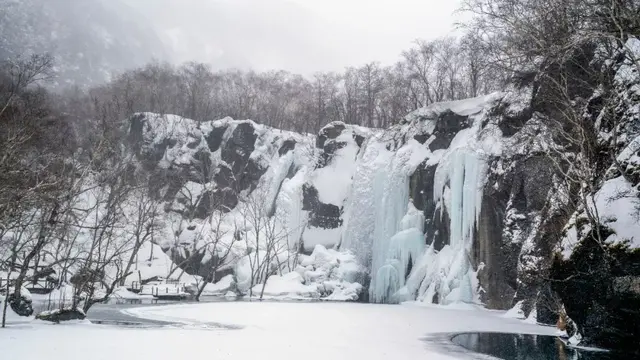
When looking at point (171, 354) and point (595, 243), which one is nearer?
point (171, 354)

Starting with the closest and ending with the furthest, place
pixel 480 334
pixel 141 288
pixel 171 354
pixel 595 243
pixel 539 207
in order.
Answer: pixel 171 354, pixel 595 243, pixel 480 334, pixel 539 207, pixel 141 288

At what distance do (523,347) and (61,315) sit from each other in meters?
11.8

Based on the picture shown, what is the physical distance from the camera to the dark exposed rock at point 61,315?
12.9m

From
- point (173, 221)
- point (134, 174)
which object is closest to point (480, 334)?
point (173, 221)

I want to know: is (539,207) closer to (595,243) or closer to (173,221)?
(595,243)

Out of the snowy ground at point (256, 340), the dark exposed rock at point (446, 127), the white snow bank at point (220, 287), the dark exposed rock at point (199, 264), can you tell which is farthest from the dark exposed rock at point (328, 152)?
the snowy ground at point (256, 340)

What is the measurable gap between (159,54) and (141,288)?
78994mm

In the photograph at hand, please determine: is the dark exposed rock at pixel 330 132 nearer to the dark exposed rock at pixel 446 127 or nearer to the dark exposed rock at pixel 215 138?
the dark exposed rock at pixel 215 138

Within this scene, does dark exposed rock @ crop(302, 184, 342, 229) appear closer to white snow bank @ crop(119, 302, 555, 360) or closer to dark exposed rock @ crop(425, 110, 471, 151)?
dark exposed rock @ crop(425, 110, 471, 151)

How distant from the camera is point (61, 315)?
42.7 ft

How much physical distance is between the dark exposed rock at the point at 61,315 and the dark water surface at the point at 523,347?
10113 millimetres

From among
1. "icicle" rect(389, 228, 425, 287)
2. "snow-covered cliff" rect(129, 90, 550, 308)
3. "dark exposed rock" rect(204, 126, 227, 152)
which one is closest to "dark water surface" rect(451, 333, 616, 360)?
"snow-covered cliff" rect(129, 90, 550, 308)

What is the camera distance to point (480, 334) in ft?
40.9

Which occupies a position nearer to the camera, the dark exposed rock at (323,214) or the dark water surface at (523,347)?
the dark water surface at (523,347)
